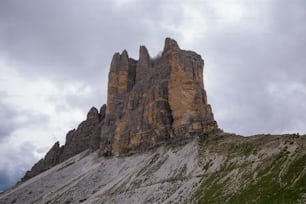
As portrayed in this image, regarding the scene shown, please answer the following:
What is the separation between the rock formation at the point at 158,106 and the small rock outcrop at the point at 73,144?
37.6 ft

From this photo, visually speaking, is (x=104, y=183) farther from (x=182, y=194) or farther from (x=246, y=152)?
(x=246, y=152)

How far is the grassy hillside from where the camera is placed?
32500 millimetres

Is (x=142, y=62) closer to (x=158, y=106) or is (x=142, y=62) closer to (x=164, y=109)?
(x=158, y=106)

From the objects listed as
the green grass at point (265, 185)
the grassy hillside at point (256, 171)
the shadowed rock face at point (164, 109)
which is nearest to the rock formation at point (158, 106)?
the shadowed rock face at point (164, 109)

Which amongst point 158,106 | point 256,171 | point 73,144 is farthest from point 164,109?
point 73,144

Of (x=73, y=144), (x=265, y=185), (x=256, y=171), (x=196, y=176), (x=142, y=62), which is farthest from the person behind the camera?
(x=73, y=144)

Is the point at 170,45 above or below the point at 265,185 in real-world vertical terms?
above

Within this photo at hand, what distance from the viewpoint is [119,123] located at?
97.7 m

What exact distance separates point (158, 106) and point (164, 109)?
5.63ft

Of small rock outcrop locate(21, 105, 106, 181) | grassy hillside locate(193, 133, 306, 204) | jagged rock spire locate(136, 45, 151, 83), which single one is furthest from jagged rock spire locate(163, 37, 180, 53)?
small rock outcrop locate(21, 105, 106, 181)

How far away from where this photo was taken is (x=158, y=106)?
8506 cm

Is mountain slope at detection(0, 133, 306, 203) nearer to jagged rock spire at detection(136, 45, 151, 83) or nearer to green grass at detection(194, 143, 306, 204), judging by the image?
green grass at detection(194, 143, 306, 204)

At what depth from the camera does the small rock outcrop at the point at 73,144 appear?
122000 mm

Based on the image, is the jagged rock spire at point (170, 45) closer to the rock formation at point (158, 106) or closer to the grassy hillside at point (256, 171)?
the rock formation at point (158, 106)
